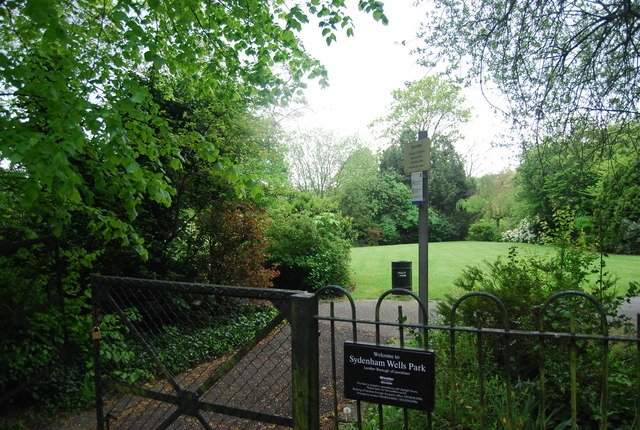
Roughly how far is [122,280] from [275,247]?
7477 mm

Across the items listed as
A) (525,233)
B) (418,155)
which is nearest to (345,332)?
(418,155)

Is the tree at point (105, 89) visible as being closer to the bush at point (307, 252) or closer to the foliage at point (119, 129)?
the foliage at point (119, 129)

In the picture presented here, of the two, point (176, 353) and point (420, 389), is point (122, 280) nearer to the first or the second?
point (420, 389)

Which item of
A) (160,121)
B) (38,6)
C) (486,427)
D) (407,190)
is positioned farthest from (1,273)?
(407,190)

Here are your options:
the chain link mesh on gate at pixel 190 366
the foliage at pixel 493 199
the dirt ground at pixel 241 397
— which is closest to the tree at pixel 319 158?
the foliage at pixel 493 199

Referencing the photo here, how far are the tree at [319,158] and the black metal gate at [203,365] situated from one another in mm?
20602

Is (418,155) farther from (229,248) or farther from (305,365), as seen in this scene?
(229,248)

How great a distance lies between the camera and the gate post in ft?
6.80

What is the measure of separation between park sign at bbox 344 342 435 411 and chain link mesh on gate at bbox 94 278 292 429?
42 cm

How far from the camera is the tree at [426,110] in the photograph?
27.4 metres

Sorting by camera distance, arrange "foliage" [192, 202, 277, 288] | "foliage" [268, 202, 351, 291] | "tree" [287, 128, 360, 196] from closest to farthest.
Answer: "foliage" [192, 202, 277, 288] < "foliage" [268, 202, 351, 291] < "tree" [287, 128, 360, 196]

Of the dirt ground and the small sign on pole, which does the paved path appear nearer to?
the dirt ground

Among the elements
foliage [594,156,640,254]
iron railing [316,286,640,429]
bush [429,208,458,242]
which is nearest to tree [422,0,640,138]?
foliage [594,156,640,254]

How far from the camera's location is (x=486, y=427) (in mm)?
2785
